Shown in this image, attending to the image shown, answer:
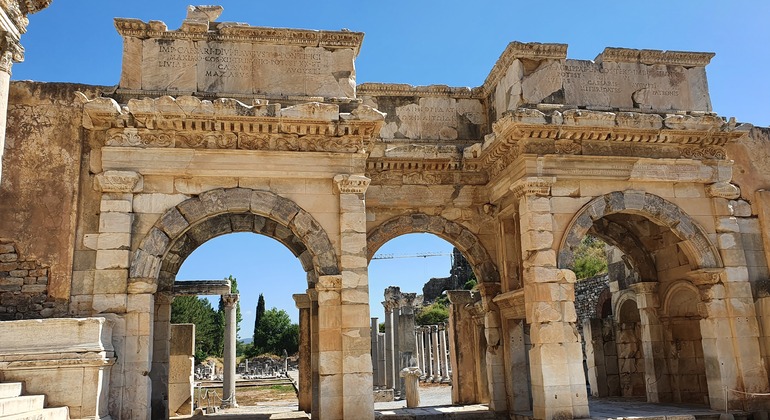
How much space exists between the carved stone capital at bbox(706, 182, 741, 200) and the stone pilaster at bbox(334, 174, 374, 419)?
588 cm

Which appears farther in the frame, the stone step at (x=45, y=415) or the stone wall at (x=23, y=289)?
the stone wall at (x=23, y=289)

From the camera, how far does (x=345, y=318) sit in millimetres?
8797

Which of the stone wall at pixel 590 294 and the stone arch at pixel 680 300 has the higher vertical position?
the stone wall at pixel 590 294

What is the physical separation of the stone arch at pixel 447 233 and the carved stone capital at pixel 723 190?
→ 3901mm

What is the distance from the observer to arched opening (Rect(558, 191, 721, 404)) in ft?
33.8

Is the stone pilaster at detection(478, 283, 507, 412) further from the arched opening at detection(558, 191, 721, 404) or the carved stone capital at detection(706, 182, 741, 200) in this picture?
the carved stone capital at detection(706, 182, 741, 200)

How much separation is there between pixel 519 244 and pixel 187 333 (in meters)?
8.77

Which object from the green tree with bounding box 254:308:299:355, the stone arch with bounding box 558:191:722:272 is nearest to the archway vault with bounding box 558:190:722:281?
the stone arch with bounding box 558:191:722:272

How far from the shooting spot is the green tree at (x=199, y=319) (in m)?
35.2

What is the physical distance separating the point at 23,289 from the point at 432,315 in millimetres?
30874

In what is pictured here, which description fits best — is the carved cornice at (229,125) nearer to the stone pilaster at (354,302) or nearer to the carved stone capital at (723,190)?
the stone pilaster at (354,302)

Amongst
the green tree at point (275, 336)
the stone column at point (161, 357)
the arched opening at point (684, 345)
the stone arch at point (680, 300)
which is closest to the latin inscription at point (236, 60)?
the stone column at point (161, 357)

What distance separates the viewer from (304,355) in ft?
44.1

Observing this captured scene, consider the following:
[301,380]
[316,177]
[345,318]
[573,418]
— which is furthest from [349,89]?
[301,380]
